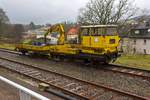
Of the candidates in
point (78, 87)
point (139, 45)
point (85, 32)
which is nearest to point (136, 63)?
point (85, 32)

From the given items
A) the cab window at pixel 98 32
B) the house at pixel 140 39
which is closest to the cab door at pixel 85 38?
the cab window at pixel 98 32

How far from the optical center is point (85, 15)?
51125mm

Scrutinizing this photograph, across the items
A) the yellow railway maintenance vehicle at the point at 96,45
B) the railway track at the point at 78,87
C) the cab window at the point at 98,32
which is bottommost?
the railway track at the point at 78,87

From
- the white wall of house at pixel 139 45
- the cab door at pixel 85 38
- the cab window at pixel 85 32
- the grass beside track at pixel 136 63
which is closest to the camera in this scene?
the cab door at pixel 85 38

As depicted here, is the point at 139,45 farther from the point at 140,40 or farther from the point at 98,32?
the point at 98,32

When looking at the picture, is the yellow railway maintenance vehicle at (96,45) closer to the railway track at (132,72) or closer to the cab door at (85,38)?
the cab door at (85,38)

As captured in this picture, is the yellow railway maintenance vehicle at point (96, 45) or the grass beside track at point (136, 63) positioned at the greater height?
the yellow railway maintenance vehicle at point (96, 45)

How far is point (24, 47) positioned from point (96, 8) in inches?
1103

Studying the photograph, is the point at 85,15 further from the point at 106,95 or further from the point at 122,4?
the point at 106,95

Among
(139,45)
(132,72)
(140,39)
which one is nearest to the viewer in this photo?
(132,72)

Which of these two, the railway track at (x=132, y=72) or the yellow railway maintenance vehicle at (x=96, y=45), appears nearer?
the railway track at (x=132, y=72)

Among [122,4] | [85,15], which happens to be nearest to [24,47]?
[85,15]

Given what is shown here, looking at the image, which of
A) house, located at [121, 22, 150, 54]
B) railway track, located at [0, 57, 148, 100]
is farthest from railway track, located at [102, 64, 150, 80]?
house, located at [121, 22, 150, 54]

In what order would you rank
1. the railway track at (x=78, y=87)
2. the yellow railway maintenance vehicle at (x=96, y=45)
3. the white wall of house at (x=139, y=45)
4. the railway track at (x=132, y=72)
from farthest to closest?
1. the white wall of house at (x=139, y=45)
2. the yellow railway maintenance vehicle at (x=96, y=45)
3. the railway track at (x=132, y=72)
4. the railway track at (x=78, y=87)
